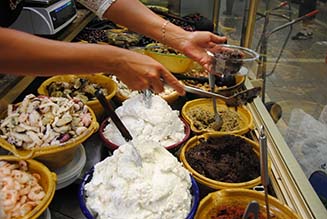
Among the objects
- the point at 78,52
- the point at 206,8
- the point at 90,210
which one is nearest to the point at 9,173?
the point at 90,210

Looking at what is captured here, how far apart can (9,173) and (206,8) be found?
198cm

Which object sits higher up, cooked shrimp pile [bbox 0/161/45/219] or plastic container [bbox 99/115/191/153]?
cooked shrimp pile [bbox 0/161/45/219]

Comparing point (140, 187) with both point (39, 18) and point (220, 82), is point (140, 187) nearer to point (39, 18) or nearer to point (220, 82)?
point (220, 82)

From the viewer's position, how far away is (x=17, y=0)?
1.06m

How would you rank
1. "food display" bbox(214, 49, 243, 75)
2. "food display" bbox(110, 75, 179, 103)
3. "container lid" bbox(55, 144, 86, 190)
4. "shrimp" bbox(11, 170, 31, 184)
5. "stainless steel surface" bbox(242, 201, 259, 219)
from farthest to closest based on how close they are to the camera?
1. "food display" bbox(110, 75, 179, 103)
2. "food display" bbox(214, 49, 243, 75)
3. "container lid" bbox(55, 144, 86, 190)
4. "shrimp" bbox(11, 170, 31, 184)
5. "stainless steel surface" bbox(242, 201, 259, 219)

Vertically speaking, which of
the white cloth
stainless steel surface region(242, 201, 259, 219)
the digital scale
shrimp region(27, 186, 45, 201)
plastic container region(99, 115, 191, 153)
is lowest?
plastic container region(99, 115, 191, 153)

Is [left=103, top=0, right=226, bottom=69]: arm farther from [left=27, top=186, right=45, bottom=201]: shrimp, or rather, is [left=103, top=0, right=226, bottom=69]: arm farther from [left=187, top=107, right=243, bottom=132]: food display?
[left=27, top=186, right=45, bottom=201]: shrimp

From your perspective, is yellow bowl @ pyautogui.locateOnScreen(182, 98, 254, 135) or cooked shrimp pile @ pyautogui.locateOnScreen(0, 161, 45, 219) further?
yellow bowl @ pyautogui.locateOnScreen(182, 98, 254, 135)

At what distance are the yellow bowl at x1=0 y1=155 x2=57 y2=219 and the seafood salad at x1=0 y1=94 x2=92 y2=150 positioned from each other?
0.04 meters

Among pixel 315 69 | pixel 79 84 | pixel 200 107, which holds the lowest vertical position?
pixel 315 69

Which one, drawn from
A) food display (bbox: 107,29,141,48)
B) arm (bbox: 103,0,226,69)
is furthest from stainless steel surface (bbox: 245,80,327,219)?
food display (bbox: 107,29,141,48)

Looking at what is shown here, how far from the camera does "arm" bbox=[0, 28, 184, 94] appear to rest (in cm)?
64

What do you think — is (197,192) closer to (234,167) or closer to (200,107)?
(234,167)

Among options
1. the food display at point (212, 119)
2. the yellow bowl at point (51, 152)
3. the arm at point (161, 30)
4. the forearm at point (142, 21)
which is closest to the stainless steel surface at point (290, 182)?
the food display at point (212, 119)
